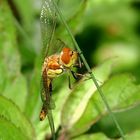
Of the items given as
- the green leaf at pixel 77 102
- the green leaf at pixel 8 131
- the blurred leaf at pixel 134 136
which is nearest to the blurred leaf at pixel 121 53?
the green leaf at pixel 77 102

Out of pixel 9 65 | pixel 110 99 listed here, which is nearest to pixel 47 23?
pixel 9 65

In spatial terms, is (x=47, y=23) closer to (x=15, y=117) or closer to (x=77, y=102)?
(x=77, y=102)

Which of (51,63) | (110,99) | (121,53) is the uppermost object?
(51,63)

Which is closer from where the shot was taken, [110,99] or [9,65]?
[110,99]

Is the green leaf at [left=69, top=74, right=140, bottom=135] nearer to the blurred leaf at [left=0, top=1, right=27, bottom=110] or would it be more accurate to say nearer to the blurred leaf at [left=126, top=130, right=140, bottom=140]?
the blurred leaf at [left=126, top=130, right=140, bottom=140]

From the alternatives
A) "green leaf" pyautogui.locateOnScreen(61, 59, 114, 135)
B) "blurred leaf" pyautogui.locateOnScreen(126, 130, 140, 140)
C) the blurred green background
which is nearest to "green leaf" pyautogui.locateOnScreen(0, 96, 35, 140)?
the blurred green background

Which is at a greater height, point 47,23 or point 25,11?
point 47,23

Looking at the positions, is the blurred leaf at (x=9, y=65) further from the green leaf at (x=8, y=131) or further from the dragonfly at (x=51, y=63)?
the green leaf at (x=8, y=131)

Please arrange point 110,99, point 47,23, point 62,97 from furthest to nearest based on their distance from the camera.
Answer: point 47,23, point 62,97, point 110,99
